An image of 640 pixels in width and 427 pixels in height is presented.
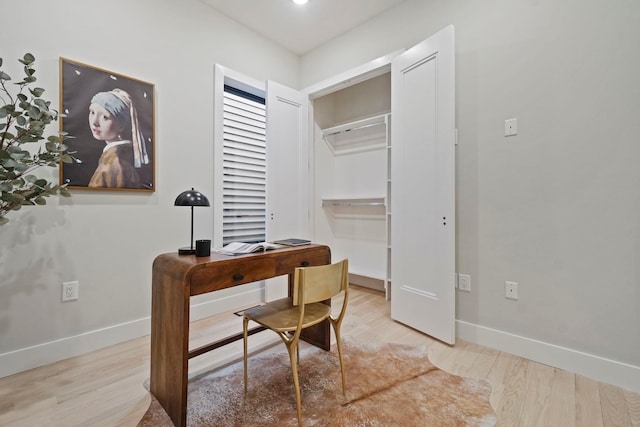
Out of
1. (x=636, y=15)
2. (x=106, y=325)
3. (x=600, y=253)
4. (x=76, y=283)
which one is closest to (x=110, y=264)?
(x=76, y=283)

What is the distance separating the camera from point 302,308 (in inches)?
55.1

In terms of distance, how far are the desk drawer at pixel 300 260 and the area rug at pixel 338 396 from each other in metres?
0.67

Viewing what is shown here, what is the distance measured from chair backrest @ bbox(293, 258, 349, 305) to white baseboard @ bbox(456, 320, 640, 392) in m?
1.41

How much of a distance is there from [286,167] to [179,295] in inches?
85.2

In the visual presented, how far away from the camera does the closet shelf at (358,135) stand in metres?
3.57

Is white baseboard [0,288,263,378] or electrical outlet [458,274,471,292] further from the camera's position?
electrical outlet [458,274,471,292]

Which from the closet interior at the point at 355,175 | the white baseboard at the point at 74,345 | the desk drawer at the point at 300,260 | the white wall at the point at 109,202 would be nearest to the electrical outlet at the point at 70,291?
the white wall at the point at 109,202

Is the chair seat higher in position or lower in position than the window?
lower

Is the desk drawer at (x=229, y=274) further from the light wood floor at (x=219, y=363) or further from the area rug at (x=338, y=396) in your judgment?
the light wood floor at (x=219, y=363)

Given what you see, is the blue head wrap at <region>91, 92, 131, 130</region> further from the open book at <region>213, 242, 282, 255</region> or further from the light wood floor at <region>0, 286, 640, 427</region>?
the light wood floor at <region>0, 286, 640, 427</region>

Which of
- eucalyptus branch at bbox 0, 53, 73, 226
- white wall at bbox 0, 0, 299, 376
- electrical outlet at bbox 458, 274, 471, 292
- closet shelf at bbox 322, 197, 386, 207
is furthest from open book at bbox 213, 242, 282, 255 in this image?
closet shelf at bbox 322, 197, 386, 207

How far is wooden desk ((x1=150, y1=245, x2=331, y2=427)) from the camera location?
135 cm

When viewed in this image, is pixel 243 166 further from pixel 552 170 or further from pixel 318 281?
pixel 552 170

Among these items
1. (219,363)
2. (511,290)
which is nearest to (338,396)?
(219,363)
